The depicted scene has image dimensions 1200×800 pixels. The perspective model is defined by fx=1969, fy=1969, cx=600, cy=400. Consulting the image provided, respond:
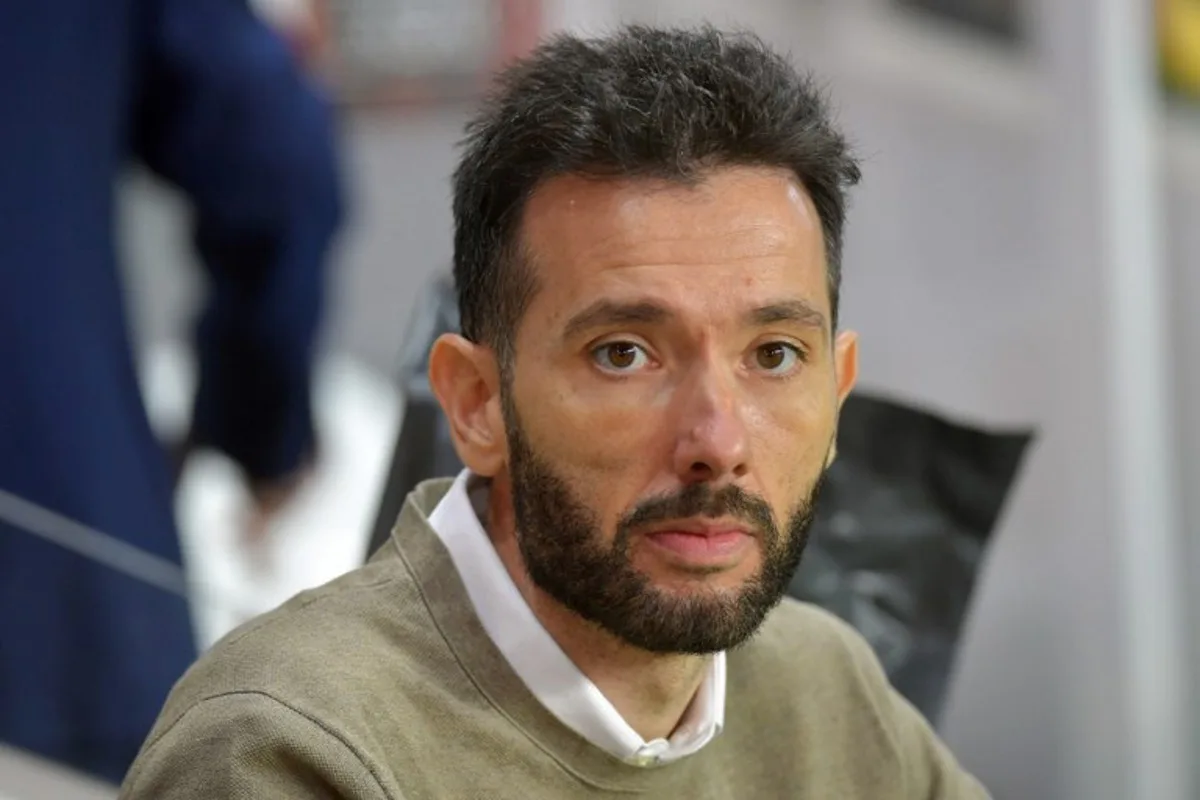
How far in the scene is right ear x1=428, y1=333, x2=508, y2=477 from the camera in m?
1.15

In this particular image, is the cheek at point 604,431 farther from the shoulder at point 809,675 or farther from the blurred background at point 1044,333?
the blurred background at point 1044,333

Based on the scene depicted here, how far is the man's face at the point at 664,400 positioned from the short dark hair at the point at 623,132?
1 centimetres

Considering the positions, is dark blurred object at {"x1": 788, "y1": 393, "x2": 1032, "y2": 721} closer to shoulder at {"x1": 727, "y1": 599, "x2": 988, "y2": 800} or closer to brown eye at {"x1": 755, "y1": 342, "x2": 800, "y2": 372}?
shoulder at {"x1": 727, "y1": 599, "x2": 988, "y2": 800}

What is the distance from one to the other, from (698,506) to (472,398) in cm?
19

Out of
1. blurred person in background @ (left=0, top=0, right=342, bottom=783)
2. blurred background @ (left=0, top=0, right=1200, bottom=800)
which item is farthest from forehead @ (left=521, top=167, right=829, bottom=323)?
blurred background @ (left=0, top=0, right=1200, bottom=800)

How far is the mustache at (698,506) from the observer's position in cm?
104

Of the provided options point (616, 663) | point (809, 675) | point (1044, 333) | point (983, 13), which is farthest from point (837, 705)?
point (983, 13)

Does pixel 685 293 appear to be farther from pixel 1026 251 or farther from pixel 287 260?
pixel 1026 251

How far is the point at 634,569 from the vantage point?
41.9 inches

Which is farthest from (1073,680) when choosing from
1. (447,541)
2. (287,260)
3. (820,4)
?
(447,541)

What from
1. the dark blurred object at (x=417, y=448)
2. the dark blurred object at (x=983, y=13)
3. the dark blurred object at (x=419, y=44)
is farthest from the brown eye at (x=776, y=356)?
the dark blurred object at (x=419, y=44)

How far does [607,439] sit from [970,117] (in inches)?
92.5

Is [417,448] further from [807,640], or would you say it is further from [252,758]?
[252,758]

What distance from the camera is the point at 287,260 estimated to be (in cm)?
223
